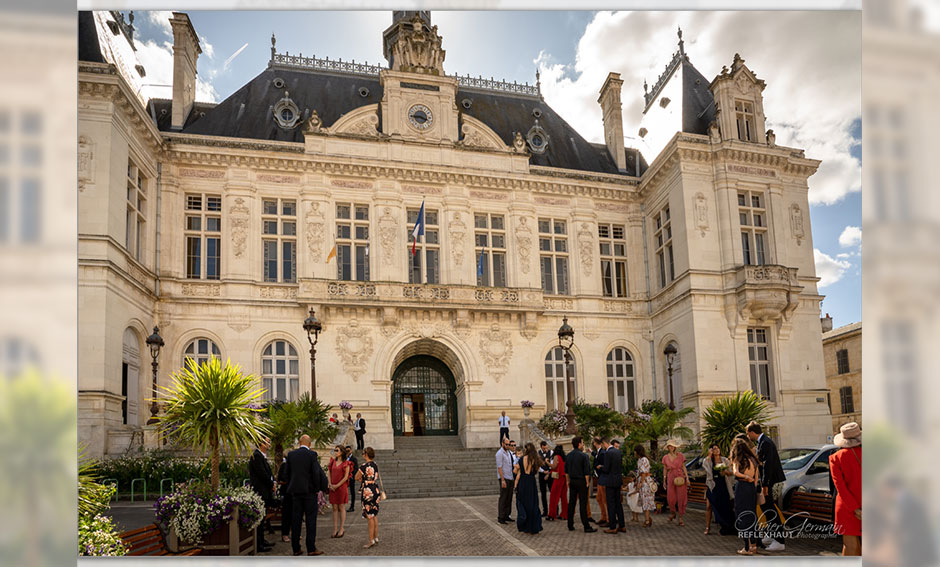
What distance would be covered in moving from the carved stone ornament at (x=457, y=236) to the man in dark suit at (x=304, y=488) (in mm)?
16239

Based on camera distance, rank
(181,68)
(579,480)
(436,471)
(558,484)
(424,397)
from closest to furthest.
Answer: (579,480), (558,484), (436,471), (181,68), (424,397)

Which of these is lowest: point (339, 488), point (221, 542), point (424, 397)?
point (221, 542)

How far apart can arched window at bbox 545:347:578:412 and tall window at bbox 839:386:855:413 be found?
51.5 ft

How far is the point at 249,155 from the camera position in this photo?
25.0m

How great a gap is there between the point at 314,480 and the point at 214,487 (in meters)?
1.32

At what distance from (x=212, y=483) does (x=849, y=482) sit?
7858mm

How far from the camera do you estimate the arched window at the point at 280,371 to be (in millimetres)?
24250

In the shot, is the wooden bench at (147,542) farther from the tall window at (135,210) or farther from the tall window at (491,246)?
the tall window at (491,246)

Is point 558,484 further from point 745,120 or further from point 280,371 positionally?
point 745,120

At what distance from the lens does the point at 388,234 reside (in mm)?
26047

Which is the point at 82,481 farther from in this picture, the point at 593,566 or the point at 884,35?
the point at 884,35

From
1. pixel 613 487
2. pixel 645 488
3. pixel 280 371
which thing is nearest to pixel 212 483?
pixel 613 487

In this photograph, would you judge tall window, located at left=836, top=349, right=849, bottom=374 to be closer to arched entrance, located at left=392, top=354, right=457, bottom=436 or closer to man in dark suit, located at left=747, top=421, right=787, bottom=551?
arched entrance, located at left=392, top=354, right=457, bottom=436

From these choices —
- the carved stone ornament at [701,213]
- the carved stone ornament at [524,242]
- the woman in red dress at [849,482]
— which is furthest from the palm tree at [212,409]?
the carved stone ornament at [701,213]
